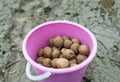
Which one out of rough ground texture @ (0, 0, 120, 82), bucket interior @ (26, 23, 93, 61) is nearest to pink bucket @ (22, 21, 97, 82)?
bucket interior @ (26, 23, 93, 61)

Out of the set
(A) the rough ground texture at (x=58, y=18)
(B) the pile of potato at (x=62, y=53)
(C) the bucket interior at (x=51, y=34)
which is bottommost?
(A) the rough ground texture at (x=58, y=18)

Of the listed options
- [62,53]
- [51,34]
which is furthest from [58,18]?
[62,53]

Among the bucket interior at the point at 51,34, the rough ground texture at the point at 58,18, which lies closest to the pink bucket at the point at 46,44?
the bucket interior at the point at 51,34

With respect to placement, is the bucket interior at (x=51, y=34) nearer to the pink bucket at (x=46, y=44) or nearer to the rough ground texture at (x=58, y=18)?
the pink bucket at (x=46, y=44)

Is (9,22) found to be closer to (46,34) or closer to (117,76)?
(46,34)

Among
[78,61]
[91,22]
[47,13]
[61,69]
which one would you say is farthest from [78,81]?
[47,13]

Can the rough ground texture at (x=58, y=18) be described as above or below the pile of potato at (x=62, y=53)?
below
